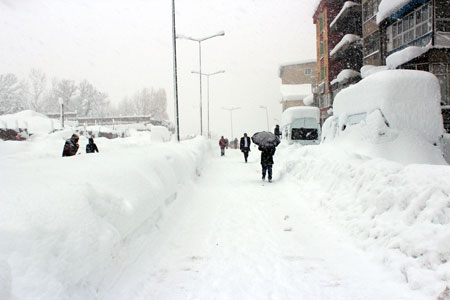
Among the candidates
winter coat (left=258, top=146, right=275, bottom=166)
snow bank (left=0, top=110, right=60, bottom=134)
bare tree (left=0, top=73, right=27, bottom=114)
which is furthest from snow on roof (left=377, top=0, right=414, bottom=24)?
bare tree (left=0, top=73, right=27, bottom=114)

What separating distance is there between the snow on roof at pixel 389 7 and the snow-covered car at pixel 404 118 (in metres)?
12.4

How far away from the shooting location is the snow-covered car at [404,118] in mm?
8453

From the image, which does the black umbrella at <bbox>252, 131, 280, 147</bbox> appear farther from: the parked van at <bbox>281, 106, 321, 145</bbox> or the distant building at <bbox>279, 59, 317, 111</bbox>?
the distant building at <bbox>279, 59, 317, 111</bbox>

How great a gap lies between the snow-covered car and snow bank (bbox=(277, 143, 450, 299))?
5.53ft

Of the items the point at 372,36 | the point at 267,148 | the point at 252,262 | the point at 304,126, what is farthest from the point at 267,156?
the point at 372,36

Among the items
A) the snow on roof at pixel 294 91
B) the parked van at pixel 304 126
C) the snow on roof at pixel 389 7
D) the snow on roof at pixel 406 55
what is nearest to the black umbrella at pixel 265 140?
the parked van at pixel 304 126

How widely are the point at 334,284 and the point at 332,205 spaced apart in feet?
10.2

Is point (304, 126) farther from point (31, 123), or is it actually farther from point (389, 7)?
point (31, 123)

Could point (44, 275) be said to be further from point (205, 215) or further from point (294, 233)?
point (205, 215)

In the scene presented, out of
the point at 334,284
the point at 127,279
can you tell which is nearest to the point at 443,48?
the point at 334,284

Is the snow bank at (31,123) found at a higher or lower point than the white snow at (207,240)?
higher

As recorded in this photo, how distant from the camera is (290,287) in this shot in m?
3.70

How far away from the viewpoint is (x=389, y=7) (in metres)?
20.0

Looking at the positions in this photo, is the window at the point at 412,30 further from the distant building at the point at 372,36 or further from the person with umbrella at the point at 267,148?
the person with umbrella at the point at 267,148
